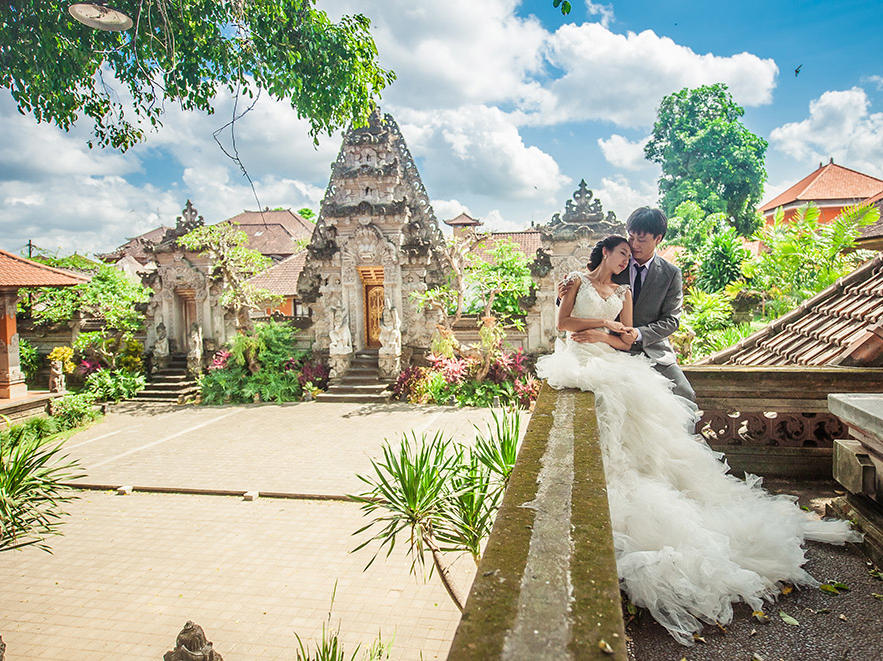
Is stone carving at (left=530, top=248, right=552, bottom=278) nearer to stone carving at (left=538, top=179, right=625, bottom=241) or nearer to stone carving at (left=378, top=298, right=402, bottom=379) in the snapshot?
stone carving at (left=538, top=179, right=625, bottom=241)

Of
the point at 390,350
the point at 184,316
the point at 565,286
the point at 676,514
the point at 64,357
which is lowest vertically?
the point at 676,514

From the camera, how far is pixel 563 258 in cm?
1406

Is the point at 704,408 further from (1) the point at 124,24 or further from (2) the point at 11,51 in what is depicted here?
(2) the point at 11,51

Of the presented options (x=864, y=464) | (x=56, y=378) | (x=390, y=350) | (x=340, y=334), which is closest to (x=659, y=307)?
(x=864, y=464)

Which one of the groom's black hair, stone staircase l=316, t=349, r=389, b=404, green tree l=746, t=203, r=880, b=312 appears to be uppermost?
green tree l=746, t=203, r=880, b=312

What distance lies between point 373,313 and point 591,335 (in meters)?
13.1

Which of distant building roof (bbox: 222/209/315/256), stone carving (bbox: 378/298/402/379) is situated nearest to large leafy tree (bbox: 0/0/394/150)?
stone carving (bbox: 378/298/402/379)

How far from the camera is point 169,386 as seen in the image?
50.4 feet

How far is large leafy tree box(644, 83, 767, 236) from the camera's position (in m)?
31.8

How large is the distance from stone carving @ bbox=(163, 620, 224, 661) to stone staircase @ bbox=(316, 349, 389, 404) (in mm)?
10321

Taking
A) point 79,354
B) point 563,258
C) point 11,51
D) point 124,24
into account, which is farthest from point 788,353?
point 79,354

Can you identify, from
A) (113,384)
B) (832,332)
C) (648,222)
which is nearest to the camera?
(648,222)

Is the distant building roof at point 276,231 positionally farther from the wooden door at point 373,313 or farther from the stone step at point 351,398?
the stone step at point 351,398

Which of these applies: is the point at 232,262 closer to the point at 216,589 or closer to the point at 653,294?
the point at 216,589
